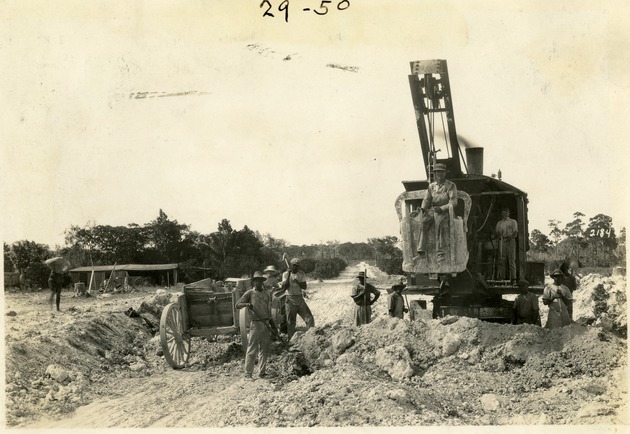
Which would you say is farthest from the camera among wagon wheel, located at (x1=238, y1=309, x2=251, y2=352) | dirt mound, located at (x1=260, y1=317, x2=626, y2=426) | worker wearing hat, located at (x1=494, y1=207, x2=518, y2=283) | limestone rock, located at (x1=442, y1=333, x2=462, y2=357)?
worker wearing hat, located at (x1=494, y1=207, x2=518, y2=283)

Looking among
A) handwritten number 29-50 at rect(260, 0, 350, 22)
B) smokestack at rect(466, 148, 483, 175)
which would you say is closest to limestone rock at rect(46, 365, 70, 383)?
handwritten number 29-50 at rect(260, 0, 350, 22)

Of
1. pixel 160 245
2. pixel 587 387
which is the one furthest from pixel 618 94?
pixel 160 245

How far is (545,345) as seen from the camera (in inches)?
299

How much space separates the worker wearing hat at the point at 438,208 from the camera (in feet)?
25.5

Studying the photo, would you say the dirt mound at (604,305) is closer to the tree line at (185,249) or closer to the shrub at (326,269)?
the tree line at (185,249)

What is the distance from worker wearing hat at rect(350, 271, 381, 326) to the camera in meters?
10.2

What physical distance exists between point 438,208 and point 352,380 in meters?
2.56

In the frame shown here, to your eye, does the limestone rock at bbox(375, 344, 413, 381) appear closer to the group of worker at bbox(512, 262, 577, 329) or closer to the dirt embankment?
the dirt embankment

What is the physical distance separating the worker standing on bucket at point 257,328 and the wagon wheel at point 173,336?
3.63 ft

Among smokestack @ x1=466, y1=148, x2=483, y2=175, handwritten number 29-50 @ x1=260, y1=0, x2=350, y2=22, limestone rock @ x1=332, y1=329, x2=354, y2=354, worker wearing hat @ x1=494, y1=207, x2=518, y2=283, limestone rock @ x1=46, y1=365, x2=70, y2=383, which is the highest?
handwritten number 29-50 @ x1=260, y1=0, x2=350, y2=22

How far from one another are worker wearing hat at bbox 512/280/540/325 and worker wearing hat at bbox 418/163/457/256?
258 centimetres

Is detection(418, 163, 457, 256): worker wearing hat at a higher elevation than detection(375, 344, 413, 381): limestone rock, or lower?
higher

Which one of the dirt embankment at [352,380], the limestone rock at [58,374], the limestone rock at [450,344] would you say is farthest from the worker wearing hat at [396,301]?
the limestone rock at [58,374]

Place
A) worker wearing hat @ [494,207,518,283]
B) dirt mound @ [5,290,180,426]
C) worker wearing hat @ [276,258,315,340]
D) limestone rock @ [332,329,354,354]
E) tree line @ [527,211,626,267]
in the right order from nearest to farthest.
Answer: dirt mound @ [5,290,180,426], limestone rock @ [332,329,354,354], worker wearing hat @ [494,207,518,283], worker wearing hat @ [276,258,315,340], tree line @ [527,211,626,267]
